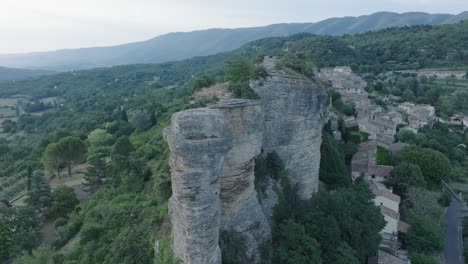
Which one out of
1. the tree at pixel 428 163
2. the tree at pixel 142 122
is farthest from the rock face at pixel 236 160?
the tree at pixel 142 122

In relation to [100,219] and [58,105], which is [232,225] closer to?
[100,219]

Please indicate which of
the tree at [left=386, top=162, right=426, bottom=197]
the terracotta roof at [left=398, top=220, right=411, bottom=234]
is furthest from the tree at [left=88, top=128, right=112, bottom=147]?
the terracotta roof at [left=398, top=220, right=411, bottom=234]

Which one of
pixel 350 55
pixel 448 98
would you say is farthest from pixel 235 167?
pixel 350 55

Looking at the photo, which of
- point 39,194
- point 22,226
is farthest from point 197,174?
point 39,194

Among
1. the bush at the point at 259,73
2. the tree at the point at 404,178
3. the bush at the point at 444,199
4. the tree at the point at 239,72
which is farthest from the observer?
the bush at the point at 444,199

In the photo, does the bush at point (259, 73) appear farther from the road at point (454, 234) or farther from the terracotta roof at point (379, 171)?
the road at point (454, 234)
